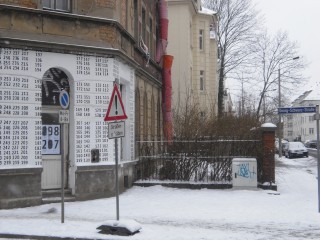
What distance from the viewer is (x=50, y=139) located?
14.5 meters

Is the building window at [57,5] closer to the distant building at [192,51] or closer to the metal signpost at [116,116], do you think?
the metal signpost at [116,116]

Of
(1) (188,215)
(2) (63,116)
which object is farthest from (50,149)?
(1) (188,215)

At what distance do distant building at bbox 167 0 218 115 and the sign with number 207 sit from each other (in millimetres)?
18570

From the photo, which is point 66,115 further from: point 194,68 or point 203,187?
point 194,68

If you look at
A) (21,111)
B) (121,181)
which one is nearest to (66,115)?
(21,111)

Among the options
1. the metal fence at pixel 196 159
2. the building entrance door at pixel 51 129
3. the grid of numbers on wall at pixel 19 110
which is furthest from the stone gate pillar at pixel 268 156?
the grid of numbers on wall at pixel 19 110

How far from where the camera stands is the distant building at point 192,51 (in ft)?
125

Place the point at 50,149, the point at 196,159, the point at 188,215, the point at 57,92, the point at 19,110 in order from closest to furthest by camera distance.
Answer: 1. the point at 188,215
2. the point at 19,110
3. the point at 50,149
4. the point at 57,92
5. the point at 196,159

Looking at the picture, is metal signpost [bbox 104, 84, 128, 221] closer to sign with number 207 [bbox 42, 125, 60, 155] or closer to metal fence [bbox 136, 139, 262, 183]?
sign with number 207 [bbox 42, 125, 60, 155]

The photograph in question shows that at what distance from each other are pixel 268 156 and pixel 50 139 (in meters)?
7.56

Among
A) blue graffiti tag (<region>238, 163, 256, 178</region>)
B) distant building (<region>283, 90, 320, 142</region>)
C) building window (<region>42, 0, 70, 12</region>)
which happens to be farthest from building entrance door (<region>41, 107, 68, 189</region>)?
distant building (<region>283, 90, 320, 142</region>)

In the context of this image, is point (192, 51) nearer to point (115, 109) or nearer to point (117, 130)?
point (115, 109)

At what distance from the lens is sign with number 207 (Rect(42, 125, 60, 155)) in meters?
14.4

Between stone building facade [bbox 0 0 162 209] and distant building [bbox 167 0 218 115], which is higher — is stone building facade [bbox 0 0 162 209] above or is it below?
below
